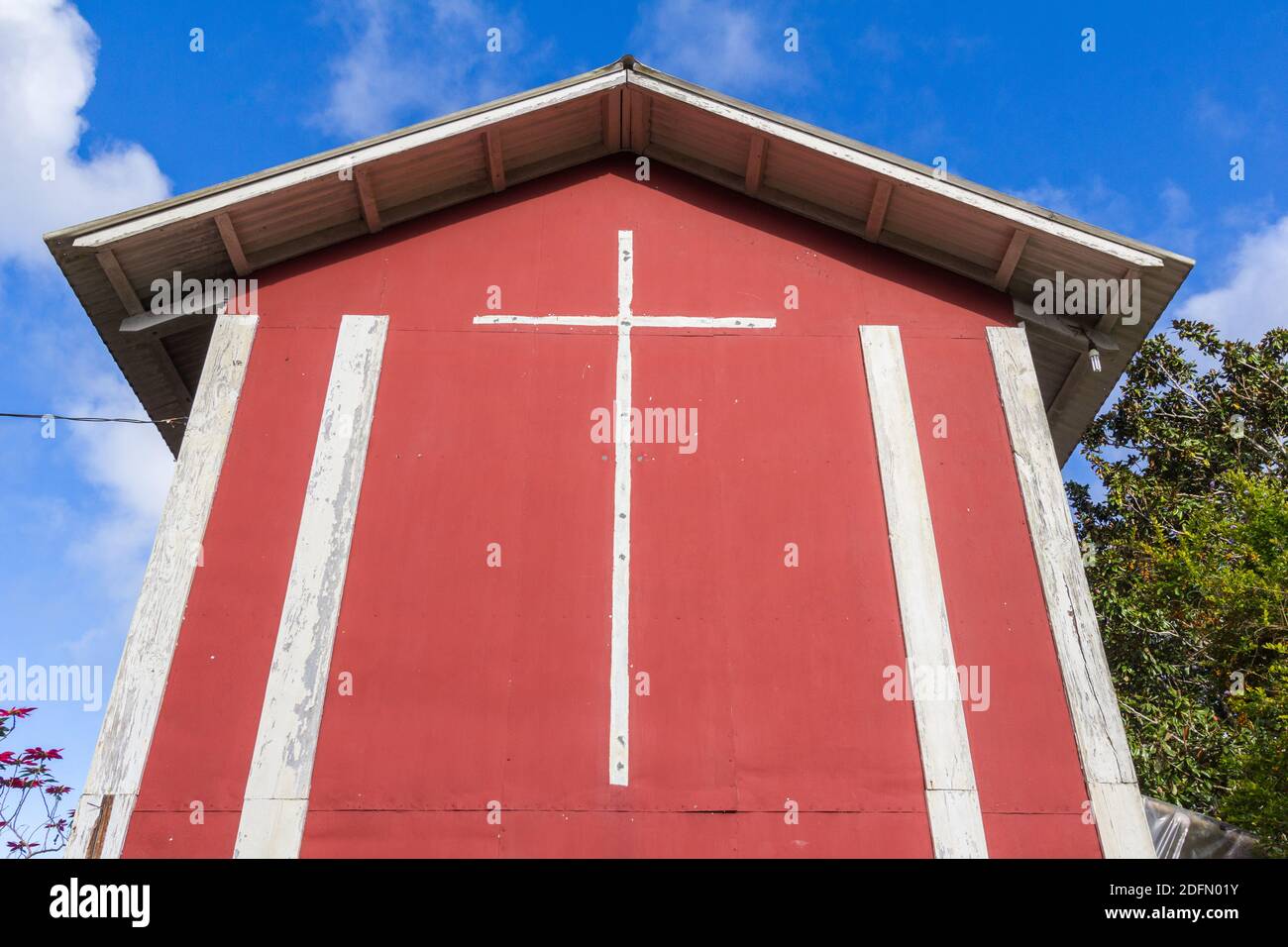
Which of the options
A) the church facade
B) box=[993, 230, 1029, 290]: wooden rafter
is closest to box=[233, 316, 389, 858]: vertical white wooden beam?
the church facade

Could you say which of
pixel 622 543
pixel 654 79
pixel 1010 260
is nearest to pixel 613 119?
pixel 654 79

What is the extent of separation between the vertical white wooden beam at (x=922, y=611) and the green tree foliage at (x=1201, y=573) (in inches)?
271

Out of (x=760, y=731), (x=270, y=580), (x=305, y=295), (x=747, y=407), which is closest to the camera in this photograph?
(x=760, y=731)

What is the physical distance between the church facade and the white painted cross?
26 millimetres

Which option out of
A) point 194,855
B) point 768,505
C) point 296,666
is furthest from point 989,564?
point 194,855

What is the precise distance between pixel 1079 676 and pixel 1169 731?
11956 mm

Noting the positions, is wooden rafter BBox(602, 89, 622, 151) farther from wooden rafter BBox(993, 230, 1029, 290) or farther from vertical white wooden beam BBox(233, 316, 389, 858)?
wooden rafter BBox(993, 230, 1029, 290)

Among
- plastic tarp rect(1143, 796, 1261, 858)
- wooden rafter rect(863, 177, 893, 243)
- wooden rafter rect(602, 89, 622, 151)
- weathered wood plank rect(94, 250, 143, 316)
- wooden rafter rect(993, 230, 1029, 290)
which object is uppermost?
wooden rafter rect(602, 89, 622, 151)

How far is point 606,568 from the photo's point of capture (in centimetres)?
734

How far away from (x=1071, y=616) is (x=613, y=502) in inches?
129

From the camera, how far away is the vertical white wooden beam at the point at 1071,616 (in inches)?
253

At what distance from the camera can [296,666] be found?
689 centimetres

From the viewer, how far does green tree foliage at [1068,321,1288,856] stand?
13.6 meters

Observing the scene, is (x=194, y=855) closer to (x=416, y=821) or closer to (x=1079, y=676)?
(x=416, y=821)
